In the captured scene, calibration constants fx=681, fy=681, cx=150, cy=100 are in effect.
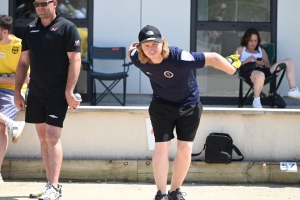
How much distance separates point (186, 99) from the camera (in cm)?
618

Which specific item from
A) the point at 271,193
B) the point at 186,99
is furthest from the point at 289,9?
the point at 186,99

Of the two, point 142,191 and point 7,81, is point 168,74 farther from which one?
point 7,81

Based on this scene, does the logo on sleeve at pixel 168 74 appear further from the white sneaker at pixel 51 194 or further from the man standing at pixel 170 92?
the white sneaker at pixel 51 194

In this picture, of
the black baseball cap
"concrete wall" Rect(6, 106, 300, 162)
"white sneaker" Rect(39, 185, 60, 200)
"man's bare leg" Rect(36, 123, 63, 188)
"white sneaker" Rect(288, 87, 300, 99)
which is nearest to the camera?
the black baseball cap

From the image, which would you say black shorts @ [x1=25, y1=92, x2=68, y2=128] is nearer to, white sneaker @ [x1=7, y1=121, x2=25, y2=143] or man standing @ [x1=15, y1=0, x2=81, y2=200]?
man standing @ [x1=15, y1=0, x2=81, y2=200]

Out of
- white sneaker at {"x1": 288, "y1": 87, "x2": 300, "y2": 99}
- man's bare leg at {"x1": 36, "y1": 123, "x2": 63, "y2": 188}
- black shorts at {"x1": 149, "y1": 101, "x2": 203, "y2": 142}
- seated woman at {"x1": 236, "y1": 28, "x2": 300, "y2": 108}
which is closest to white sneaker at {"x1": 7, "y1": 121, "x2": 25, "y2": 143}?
man's bare leg at {"x1": 36, "y1": 123, "x2": 63, "y2": 188}

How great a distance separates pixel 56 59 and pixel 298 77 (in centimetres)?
→ 424

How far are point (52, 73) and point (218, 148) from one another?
2242 millimetres

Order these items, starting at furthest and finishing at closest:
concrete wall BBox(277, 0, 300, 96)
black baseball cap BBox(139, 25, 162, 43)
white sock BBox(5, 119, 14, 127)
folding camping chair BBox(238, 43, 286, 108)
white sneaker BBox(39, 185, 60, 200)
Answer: concrete wall BBox(277, 0, 300, 96) → folding camping chair BBox(238, 43, 286, 108) → white sock BBox(5, 119, 14, 127) → white sneaker BBox(39, 185, 60, 200) → black baseball cap BBox(139, 25, 162, 43)

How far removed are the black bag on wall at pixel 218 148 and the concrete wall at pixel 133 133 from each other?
13 cm

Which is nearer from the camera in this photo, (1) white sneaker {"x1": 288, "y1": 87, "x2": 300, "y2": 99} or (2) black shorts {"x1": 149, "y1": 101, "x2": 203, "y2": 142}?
(2) black shorts {"x1": 149, "y1": 101, "x2": 203, "y2": 142}

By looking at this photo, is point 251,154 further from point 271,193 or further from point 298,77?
point 298,77

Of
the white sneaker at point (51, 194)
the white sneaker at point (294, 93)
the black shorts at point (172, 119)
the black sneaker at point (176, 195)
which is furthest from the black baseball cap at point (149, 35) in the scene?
the white sneaker at point (294, 93)

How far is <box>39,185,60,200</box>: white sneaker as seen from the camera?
244 inches
